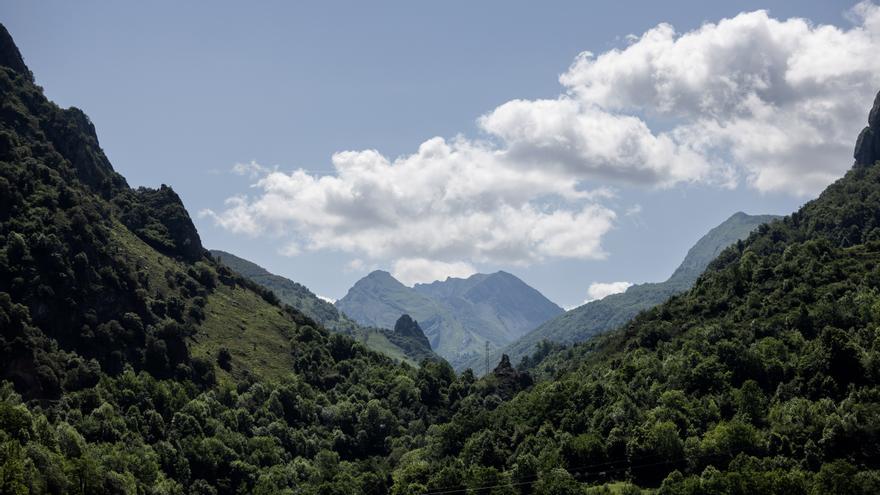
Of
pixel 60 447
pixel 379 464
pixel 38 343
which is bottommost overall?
pixel 379 464

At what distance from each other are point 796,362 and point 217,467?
119392 millimetres

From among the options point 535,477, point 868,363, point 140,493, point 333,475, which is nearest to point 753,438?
point 868,363

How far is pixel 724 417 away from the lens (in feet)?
500

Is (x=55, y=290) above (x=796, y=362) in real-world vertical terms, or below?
above

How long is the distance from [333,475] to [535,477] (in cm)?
4856

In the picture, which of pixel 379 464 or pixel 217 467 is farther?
pixel 379 464

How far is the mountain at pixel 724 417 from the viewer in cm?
12588

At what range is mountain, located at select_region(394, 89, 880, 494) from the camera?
126 meters

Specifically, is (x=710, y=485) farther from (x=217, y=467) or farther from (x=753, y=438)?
(x=217, y=467)

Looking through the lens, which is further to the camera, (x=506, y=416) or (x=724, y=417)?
(x=506, y=416)

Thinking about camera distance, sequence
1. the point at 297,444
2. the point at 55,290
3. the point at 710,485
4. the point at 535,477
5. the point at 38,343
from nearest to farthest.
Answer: the point at 710,485
the point at 535,477
the point at 38,343
the point at 55,290
the point at 297,444

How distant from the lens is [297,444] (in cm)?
19825

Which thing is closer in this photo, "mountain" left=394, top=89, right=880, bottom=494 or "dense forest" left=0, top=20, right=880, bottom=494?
"mountain" left=394, top=89, right=880, bottom=494

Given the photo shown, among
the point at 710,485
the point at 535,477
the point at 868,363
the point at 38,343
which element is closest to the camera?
the point at 710,485
